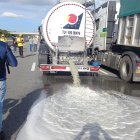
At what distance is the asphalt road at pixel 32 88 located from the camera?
23.6 feet

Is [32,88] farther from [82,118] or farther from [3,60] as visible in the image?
[3,60]

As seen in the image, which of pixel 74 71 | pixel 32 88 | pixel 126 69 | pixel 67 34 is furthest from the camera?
pixel 126 69

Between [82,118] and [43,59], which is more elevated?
[43,59]

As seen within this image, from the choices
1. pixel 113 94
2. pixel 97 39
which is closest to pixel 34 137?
pixel 113 94

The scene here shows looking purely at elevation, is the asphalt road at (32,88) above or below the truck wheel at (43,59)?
below

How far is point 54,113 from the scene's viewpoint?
25.1 feet

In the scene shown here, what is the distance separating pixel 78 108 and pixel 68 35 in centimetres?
568

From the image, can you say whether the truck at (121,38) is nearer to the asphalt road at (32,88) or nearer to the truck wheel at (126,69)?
the truck wheel at (126,69)

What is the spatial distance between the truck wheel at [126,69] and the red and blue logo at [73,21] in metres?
2.30

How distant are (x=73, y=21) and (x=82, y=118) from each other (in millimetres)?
6844

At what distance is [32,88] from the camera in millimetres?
11172

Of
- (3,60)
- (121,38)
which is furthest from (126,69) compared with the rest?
(3,60)

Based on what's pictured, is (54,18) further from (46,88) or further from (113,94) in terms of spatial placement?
(113,94)

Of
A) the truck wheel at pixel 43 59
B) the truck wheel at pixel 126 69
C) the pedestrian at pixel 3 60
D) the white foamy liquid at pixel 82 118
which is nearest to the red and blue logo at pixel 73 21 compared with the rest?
the truck wheel at pixel 43 59
